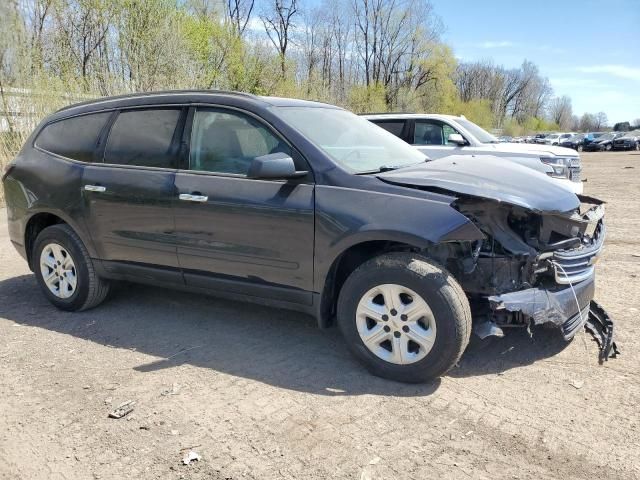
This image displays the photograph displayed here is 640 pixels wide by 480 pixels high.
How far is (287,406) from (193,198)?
171 centimetres

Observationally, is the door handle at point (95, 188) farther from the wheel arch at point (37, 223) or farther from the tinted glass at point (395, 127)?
the tinted glass at point (395, 127)

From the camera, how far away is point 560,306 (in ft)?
10.8

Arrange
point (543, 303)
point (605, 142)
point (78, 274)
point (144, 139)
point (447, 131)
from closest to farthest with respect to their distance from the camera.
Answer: point (543, 303)
point (144, 139)
point (78, 274)
point (447, 131)
point (605, 142)

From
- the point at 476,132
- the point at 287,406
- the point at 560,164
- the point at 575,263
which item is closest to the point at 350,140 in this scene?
the point at 575,263

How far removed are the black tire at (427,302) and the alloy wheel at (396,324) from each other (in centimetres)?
3

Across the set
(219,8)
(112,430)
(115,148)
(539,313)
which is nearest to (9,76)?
(115,148)

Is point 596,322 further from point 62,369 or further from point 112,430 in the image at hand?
point 62,369

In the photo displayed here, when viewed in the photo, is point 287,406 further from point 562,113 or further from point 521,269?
point 562,113

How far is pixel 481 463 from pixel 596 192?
41.1ft

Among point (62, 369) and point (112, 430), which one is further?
point (62, 369)

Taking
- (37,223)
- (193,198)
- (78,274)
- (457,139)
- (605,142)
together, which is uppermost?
(605,142)

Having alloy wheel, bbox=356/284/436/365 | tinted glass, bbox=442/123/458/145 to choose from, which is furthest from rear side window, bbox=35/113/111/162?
tinted glass, bbox=442/123/458/145

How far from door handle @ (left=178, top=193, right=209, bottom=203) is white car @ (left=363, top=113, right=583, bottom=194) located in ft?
21.4

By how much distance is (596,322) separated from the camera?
13.0 ft
